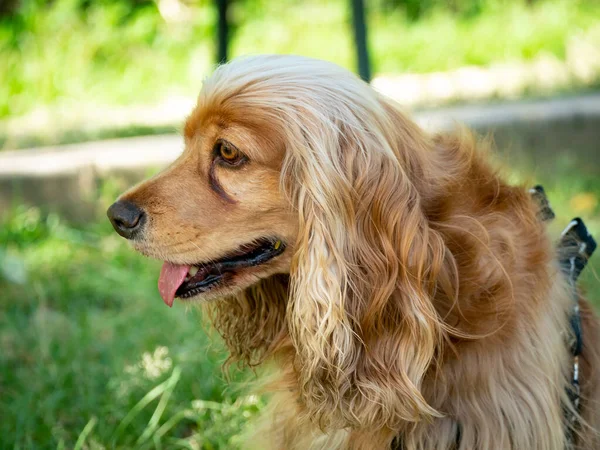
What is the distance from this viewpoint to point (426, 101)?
6.65 m

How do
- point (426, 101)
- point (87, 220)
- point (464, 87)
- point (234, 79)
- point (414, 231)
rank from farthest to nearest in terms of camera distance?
point (464, 87) < point (426, 101) < point (87, 220) < point (234, 79) < point (414, 231)

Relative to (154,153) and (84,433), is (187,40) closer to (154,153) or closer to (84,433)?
(154,153)

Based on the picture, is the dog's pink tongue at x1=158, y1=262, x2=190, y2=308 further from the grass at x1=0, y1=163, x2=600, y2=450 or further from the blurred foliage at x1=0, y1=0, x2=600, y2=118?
the blurred foliage at x1=0, y1=0, x2=600, y2=118

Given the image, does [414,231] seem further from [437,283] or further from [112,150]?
[112,150]

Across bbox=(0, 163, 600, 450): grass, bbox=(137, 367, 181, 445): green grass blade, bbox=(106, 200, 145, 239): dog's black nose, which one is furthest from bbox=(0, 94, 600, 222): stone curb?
bbox=(106, 200, 145, 239): dog's black nose

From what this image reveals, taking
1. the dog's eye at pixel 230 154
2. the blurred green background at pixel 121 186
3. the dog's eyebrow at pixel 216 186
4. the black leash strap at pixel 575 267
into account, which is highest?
the dog's eye at pixel 230 154

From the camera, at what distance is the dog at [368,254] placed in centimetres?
205

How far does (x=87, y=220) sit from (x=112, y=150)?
1.70 ft

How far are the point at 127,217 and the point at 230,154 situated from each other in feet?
1.13

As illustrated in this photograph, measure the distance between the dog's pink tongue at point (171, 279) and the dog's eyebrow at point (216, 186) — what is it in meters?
0.26

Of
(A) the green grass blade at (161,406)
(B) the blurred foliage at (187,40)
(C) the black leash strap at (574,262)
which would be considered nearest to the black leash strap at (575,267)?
(C) the black leash strap at (574,262)

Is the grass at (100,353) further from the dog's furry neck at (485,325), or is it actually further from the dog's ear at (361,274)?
the dog's ear at (361,274)

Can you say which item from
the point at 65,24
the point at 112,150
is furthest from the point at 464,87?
the point at 65,24

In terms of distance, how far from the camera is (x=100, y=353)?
3.51 meters
